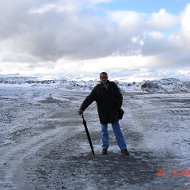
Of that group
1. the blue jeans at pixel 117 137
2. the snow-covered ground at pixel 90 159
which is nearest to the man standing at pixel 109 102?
the blue jeans at pixel 117 137

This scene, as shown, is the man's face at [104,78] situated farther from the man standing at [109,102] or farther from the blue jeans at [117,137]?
the blue jeans at [117,137]

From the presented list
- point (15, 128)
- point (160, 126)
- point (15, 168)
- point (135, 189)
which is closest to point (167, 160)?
point (135, 189)

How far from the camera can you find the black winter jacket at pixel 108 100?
34.1ft

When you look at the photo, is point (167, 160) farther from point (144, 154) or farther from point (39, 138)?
point (39, 138)

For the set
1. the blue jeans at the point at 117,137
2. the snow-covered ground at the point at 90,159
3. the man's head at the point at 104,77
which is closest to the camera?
the snow-covered ground at the point at 90,159

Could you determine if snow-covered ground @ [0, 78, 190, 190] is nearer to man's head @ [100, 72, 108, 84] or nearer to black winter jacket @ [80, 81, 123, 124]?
black winter jacket @ [80, 81, 123, 124]

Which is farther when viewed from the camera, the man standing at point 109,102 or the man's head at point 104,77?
the man standing at point 109,102

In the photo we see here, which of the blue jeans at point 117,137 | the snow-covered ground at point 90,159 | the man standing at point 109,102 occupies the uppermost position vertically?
the man standing at point 109,102

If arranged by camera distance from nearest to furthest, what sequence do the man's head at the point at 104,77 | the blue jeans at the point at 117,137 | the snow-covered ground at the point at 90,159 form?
the snow-covered ground at the point at 90,159 → the man's head at the point at 104,77 → the blue jeans at the point at 117,137

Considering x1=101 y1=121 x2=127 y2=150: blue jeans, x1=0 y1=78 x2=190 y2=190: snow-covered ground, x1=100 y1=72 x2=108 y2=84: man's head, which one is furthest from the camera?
x1=101 y1=121 x2=127 y2=150: blue jeans

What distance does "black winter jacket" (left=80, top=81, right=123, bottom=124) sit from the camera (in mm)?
10398

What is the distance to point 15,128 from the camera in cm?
1599

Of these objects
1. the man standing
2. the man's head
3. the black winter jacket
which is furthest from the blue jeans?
the man's head

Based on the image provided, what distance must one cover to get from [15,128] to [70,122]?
8.33 feet
